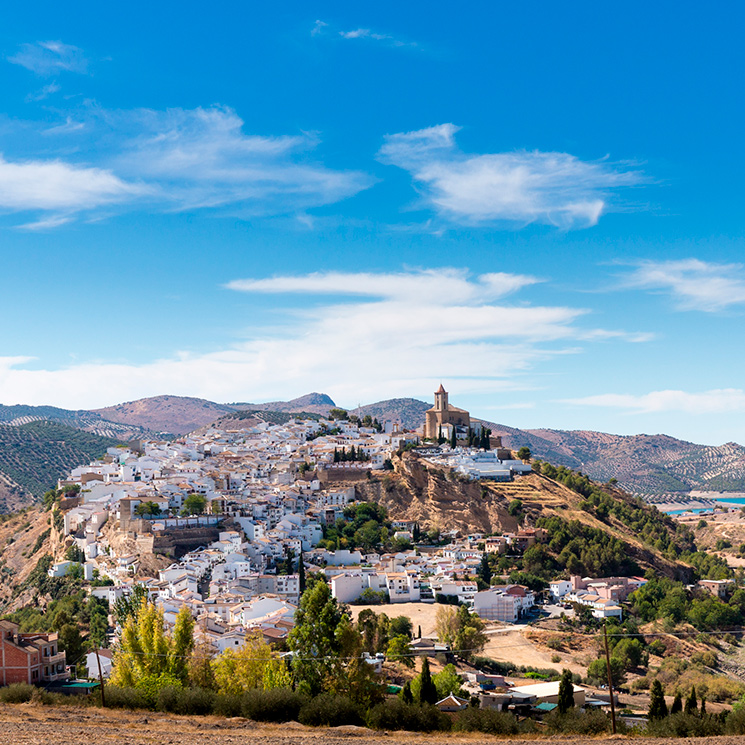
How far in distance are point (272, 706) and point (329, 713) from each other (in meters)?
1.09

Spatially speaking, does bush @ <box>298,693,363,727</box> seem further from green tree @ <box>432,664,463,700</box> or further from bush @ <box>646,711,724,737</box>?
green tree @ <box>432,664,463,700</box>

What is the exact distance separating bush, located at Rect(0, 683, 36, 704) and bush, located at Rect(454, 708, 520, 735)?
27.5ft

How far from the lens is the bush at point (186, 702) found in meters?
15.6

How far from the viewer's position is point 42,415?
19038cm

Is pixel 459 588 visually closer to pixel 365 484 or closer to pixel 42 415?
pixel 365 484

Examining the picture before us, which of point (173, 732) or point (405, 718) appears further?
point (405, 718)

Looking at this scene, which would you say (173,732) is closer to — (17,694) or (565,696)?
(17,694)

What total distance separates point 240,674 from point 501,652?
1602 cm

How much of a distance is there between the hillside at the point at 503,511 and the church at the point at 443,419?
10323 millimetres

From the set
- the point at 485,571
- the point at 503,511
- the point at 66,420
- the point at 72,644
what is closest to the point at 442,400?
the point at 503,511

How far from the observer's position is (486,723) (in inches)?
599

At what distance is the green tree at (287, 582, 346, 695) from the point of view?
17.7m

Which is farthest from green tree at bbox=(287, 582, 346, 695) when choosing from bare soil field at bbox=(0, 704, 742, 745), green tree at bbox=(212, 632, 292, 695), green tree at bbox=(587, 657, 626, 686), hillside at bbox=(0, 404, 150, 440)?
hillside at bbox=(0, 404, 150, 440)

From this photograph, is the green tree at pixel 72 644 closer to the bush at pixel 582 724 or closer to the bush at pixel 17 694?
the bush at pixel 17 694
